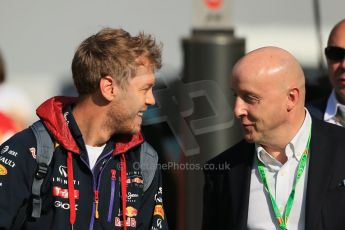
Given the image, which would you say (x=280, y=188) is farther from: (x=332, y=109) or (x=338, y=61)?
(x=338, y=61)

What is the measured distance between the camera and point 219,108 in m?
5.83

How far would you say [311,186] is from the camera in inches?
140

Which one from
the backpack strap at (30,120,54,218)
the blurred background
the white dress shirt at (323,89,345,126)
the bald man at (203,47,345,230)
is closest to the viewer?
the backpack strap at (30,120,54,218)

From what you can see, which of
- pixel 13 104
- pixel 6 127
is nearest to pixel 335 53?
pixel 6 127

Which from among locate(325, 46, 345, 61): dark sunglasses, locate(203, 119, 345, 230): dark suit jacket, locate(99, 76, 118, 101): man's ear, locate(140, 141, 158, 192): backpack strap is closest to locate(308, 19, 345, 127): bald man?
locate(325, 46, 345, 61): dark sunglasses

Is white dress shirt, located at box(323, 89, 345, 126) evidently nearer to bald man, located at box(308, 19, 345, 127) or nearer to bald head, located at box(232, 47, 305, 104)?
bald man, located at box(308, 19, 345, 127)

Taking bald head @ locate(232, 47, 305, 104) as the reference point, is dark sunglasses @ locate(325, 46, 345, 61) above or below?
below

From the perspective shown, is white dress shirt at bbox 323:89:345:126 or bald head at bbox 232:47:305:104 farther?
white dress shirt at bbox 323:89:345:126

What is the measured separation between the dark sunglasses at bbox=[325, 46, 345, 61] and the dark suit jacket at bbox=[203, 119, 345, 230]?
750mm

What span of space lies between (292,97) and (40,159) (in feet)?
3.76

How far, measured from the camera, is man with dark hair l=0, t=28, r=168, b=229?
11.4 feet

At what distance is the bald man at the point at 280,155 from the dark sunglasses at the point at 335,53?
0.75m

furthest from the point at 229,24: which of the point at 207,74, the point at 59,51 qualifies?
the point at 59,51

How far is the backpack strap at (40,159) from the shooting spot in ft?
11.3
